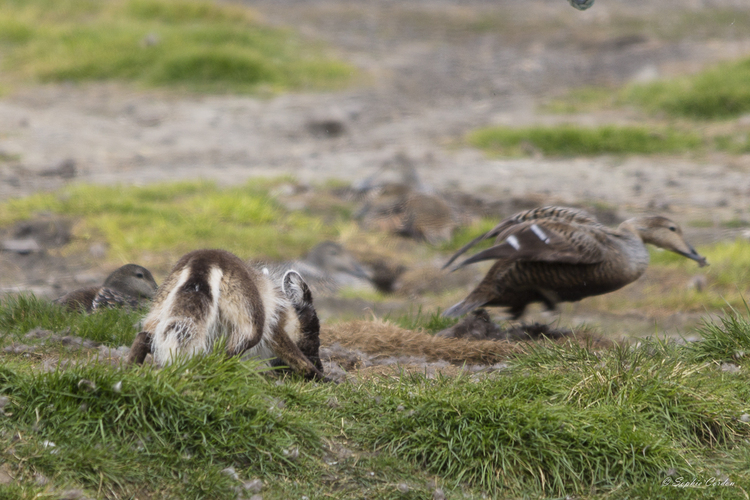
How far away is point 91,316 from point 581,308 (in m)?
4.06

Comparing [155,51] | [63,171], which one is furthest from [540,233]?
[155,51]

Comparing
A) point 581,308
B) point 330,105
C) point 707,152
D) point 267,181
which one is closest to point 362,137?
point 330,105

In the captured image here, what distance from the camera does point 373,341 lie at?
501 centimetres

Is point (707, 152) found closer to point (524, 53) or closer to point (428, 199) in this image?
point (428, 199)

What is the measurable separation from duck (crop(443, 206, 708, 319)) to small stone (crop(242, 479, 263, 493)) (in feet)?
8.08

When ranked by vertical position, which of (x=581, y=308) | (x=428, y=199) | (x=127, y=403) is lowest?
(x=581, y=308)

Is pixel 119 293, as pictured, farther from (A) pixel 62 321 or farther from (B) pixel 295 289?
(B) pixel 295 289

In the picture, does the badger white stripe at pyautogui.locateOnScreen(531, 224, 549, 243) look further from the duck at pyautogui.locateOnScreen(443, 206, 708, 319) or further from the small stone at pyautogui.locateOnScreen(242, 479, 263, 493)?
the small stone at pyautogui.locateOnScreen(242, 479, 263, 493)

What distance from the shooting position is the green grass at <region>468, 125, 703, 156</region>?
37.9ft

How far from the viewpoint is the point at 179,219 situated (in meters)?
8.60

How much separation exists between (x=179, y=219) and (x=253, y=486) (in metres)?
5.63

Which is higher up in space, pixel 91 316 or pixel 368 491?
pixel 91 316

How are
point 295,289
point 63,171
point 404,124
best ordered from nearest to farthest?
point 295,289, point 63,171, point 404,124

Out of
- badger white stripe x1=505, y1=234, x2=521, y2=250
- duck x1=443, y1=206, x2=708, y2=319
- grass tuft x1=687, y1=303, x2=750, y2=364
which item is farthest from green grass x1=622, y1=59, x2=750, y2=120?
grass tuft x1=687, y1=303, x2=750, y2=364
